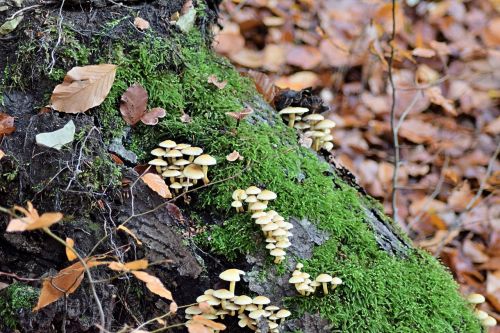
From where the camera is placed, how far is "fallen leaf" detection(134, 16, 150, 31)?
282 cm

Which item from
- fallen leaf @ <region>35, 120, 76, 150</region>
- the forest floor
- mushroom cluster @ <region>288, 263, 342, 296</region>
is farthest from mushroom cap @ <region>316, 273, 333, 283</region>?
the forest floor

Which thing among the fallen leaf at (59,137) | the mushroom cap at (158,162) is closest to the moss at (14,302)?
the fallen leaf at (59,137)

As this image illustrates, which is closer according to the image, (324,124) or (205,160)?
(205,160)

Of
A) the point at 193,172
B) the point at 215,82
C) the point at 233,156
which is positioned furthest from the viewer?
the point at 215,82

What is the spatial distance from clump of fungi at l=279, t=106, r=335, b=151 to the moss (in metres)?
1.75

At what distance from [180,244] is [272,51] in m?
4.27

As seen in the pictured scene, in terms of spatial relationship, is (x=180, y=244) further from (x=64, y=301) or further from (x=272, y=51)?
(x=272, y=51)

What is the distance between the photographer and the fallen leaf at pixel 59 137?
2.29 metres

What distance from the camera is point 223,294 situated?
2.26 metres

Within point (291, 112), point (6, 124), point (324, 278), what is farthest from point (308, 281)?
point (6, 124)

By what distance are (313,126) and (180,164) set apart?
3.51 ft

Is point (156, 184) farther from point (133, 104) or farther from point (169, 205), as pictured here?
point (133, 104)

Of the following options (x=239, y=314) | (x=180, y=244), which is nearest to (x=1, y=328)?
(x=180, y=244)

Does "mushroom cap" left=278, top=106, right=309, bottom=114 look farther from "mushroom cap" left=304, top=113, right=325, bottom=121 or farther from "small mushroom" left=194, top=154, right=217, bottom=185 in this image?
"small mushroom" left=194, top=154, right=217, bottom=185
